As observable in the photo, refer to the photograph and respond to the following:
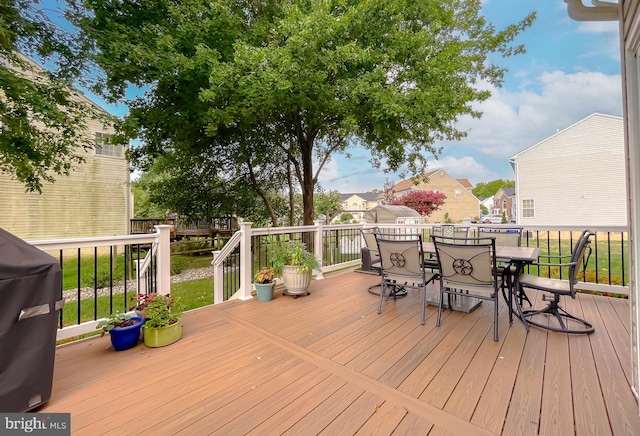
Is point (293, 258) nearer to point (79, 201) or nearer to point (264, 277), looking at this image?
point (264, 277)

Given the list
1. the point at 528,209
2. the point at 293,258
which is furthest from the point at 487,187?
the point at 293,258

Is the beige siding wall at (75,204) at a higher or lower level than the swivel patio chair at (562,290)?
higher

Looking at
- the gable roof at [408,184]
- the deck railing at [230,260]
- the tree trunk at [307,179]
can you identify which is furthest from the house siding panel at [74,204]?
the gable roof at [408,184]

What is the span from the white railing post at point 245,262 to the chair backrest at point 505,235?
3517mm

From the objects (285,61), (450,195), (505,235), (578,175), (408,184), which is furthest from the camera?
(408,184)

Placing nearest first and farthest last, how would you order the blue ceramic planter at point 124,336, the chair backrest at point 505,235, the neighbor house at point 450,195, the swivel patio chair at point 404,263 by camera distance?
the blue ceramic planter at point 124,336
the swivel patio chair at point 404,263
the chair backrest at point 505,235
the neighbor house at point 450,195

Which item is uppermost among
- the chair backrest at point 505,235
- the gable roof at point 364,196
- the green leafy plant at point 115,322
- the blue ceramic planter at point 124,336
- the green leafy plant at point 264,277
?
the gable roof at point 364,196

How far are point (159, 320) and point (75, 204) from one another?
33.1ft

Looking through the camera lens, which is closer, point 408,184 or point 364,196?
point 408,184

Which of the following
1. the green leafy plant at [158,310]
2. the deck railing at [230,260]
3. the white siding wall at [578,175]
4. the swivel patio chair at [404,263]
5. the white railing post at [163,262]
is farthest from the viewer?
the white siding wall at [578,175]

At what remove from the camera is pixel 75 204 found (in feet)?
32.1

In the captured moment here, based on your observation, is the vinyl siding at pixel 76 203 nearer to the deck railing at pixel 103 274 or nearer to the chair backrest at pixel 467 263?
the deck railing at pixel 103 274

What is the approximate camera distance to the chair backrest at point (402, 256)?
3.27 metres

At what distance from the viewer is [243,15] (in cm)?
671
